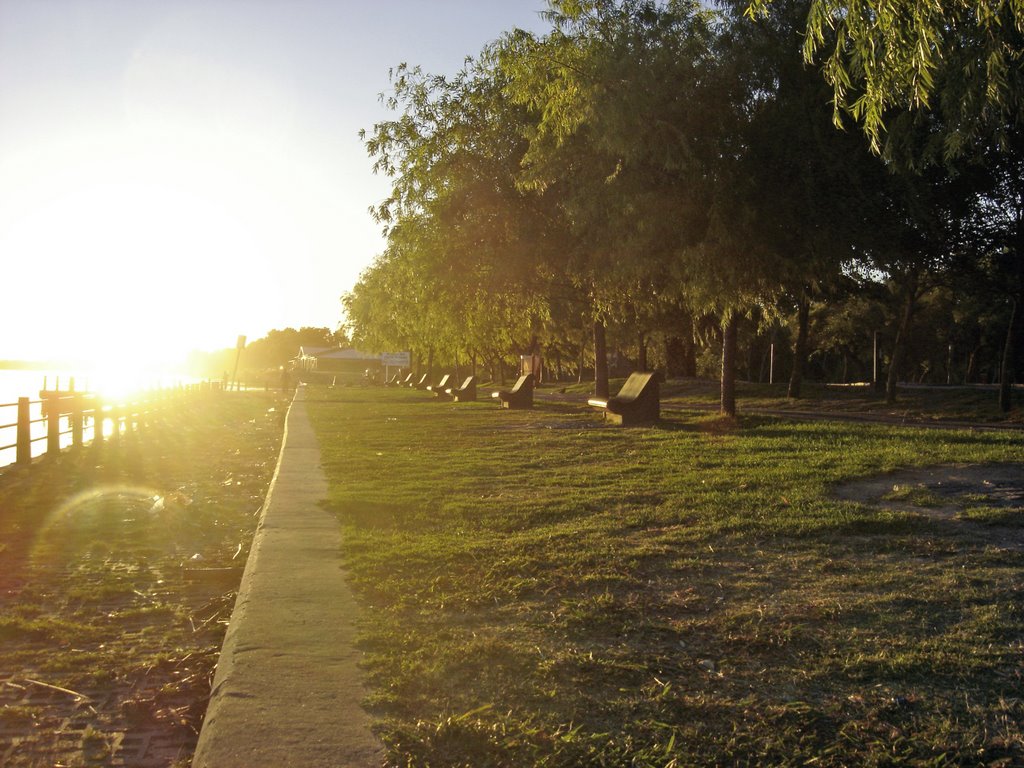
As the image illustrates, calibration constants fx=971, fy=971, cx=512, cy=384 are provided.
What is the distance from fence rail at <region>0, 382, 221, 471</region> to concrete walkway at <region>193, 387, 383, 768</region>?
28.3 ft

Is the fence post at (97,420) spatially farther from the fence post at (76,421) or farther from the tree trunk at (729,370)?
the tree trunk at (729,370)

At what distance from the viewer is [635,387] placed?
1973 cm

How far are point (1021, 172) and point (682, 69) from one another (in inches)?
331

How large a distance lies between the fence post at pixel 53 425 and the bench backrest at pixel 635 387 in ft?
34.1

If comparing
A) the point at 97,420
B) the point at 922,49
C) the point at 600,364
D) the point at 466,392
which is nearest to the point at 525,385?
the point at 600,364

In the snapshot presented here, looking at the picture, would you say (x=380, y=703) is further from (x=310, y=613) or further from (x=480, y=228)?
(x=480, y=228)

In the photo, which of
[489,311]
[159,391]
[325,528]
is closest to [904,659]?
[325,528]

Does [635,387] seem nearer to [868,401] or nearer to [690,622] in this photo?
[868,401]

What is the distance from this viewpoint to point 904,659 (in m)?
4.53

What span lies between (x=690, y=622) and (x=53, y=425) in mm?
14428

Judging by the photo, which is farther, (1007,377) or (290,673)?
(1007,377)

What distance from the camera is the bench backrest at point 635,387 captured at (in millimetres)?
19125

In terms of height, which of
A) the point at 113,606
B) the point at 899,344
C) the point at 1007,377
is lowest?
the point at 113,606

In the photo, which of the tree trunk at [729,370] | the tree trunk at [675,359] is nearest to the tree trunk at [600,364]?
the tree trunk at [729,370]
